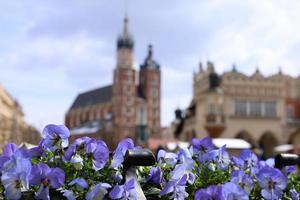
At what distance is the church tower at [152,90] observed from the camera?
102375 millimetres

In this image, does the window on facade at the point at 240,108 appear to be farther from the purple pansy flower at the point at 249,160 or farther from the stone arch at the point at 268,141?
the purple pansy flower at the point at 249,160

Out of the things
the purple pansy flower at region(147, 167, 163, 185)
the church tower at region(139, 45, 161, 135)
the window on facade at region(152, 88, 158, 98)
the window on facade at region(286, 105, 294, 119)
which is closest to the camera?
the purple pansy flower at region(147, 167, 163, 185)

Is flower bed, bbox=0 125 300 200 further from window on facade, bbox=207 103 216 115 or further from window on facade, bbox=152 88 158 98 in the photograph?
window on facade, bbox=152 88 158 98

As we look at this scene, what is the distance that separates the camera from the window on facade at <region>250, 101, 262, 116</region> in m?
54.5

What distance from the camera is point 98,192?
1.59 metres

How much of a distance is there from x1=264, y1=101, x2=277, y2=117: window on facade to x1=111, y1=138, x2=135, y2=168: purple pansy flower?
5366 cm

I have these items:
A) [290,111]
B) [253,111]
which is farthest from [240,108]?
[290,111]

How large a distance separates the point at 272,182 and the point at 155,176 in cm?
44

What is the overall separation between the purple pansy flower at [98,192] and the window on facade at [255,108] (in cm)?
5375

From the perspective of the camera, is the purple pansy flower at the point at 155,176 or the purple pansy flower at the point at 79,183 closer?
the purple pansy flower at the point at 79,183

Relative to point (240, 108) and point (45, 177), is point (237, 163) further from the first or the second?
point (240, 108)

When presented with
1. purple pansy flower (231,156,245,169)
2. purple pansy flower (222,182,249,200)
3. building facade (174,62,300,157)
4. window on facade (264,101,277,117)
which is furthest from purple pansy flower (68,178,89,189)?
window on facade (264,101,277,117)

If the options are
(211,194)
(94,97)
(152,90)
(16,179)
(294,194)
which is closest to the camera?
(16,179)

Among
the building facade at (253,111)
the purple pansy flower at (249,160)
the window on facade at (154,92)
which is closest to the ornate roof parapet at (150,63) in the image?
the window on facade at (154,92)
